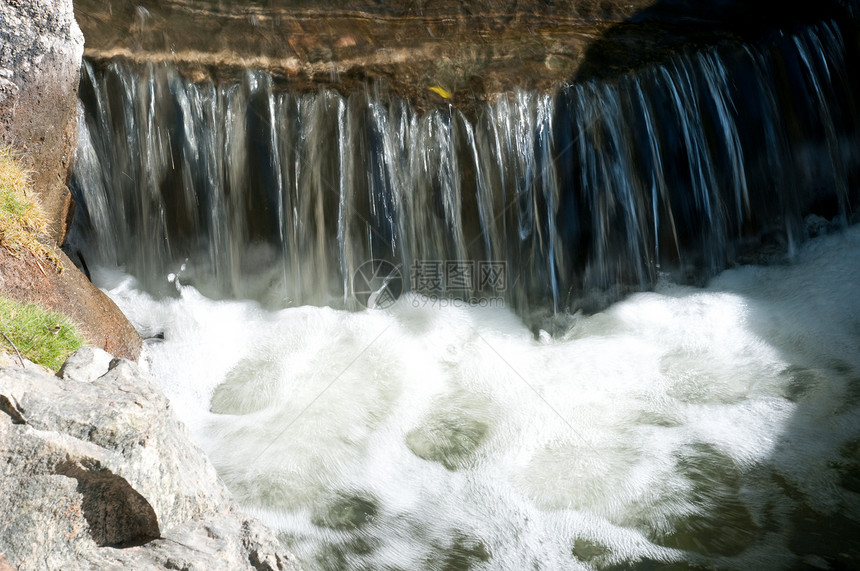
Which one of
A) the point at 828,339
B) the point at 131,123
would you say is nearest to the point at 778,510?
the point at 828,339

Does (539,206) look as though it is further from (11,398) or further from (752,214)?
(11,398)

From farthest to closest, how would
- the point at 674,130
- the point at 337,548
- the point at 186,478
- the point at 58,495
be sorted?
the point at 674,130
the point at 337,548
the point at 186,478
the point at 58,495

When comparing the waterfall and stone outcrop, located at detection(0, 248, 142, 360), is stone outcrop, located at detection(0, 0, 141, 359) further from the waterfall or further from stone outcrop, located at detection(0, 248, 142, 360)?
the waterfall

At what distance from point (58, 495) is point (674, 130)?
5166 millimetres

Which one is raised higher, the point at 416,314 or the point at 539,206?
the point at 539,206

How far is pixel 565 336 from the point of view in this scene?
524 centimetres

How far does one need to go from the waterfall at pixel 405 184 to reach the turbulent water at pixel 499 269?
0.06 feet

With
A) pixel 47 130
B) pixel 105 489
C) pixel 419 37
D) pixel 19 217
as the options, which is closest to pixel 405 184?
pixel 419 37

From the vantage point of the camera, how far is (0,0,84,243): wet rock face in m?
3.78

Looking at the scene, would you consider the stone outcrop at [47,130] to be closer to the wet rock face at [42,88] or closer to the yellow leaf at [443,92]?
the wet rock face at [42,88]

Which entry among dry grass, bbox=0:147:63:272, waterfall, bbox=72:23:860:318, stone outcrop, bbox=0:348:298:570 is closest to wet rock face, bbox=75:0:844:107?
waterfall, bbox=72:23:860:318

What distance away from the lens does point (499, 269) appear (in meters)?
5.58

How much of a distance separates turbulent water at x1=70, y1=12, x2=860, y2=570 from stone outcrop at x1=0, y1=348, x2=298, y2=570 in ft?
5.38

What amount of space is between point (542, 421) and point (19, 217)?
303 centimetres
